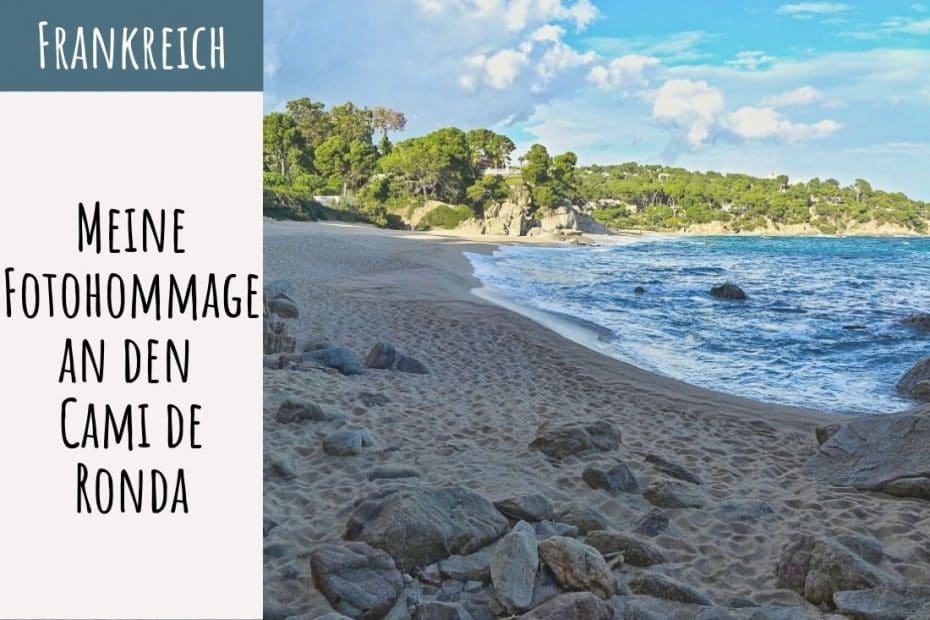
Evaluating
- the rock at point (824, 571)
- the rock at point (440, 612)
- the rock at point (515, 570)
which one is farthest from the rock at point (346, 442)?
the rock at point (824, 571)

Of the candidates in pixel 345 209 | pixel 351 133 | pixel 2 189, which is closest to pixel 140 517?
pixel 2 189

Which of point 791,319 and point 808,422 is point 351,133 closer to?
point 791,319

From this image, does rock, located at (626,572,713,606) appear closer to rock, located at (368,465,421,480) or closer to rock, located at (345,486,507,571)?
rock, located at (345,486,507,571)

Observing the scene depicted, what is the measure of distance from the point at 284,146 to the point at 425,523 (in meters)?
66.1

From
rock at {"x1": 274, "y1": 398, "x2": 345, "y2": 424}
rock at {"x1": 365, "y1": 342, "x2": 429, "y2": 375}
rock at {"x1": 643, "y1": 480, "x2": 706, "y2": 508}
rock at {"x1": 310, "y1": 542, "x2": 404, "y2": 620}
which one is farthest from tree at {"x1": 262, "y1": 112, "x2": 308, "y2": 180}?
rock at {"x1": 310, "y1": 542, "x2": 404, "y2": 620}

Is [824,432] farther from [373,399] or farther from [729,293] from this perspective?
[729,293]

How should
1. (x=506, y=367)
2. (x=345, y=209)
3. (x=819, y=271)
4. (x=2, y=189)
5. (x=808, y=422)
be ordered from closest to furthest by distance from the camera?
(x=2, y=189) < (x=808, y=422) < (x=506, y=367) < (x=819, y=271) < (x=345, y=209)

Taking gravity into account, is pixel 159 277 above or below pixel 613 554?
→ above

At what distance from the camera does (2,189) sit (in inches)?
68.4

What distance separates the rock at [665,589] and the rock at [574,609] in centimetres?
40

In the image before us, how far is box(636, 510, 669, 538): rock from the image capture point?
4.62 metres

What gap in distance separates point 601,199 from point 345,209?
72.0 metres

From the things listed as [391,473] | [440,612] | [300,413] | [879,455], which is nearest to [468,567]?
[440,612]

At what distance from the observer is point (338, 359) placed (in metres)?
8.52
